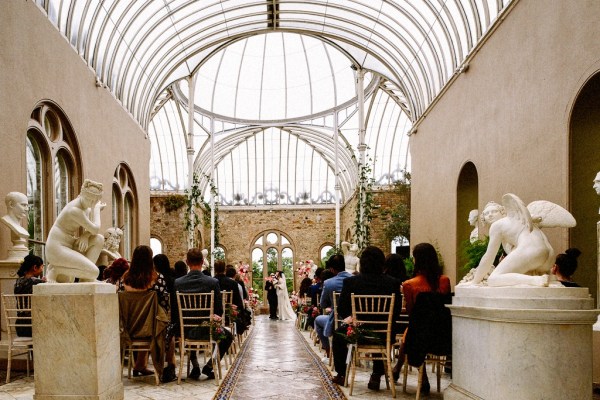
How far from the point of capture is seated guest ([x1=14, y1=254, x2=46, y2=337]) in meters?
5.77

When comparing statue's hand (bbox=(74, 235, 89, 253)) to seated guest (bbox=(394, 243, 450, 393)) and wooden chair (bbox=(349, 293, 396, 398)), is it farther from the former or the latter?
seated guest (bbox=(394, 243, 450, 393))

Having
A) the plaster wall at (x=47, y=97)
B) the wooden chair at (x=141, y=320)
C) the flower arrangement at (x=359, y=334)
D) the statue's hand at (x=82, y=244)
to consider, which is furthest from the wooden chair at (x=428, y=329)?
the plaster wall at (x=47, y=97)

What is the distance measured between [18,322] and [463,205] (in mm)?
7630

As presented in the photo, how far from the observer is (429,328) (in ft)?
15.0

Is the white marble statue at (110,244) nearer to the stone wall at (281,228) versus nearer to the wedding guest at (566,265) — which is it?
the wedding guest at (566,265)

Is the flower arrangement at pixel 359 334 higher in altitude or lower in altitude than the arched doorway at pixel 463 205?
lower

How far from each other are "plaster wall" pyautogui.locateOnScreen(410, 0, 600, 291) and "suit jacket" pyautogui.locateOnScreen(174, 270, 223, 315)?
3716 mm

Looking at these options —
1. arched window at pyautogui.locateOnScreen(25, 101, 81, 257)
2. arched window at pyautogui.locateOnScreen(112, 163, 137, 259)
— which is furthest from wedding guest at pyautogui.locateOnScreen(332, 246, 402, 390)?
arched window at pyautogui.locateOnScreen(112, 163, 137, 259)

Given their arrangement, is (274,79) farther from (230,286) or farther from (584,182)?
(584,182)

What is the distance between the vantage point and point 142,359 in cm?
613

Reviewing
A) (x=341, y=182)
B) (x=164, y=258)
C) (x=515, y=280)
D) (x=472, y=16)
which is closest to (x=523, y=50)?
(x=472, y=16)

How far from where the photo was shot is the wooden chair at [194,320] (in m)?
5.55

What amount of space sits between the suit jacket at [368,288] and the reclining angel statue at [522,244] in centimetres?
125

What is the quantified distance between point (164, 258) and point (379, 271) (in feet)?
8.16
